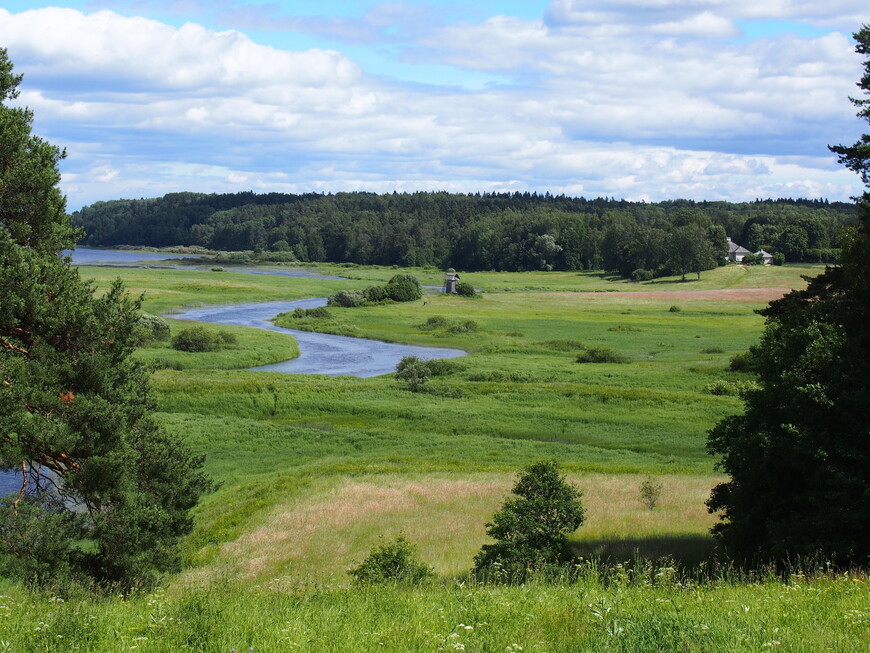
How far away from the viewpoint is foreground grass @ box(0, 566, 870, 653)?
21.7 feet

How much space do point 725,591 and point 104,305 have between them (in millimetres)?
14225

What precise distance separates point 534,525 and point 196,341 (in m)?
54.3

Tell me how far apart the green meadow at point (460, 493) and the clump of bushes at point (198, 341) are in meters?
1.40

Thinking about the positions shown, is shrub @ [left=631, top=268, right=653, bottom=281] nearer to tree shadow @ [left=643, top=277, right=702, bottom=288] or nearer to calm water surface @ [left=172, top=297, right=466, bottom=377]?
tree shadow @ [left=643, top=277, right=702, bottom=288]

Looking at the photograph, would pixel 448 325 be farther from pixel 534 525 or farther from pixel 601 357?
pixel 534 525

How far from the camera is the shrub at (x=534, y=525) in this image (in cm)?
1659

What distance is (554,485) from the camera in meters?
18.3

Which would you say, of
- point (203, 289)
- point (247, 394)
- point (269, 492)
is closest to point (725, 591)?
point (269, 492)

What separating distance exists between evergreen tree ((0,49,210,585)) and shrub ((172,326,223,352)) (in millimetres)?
48977

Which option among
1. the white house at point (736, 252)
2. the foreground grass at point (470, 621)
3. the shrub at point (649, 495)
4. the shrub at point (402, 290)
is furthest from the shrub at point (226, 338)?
the white house at point (736, 252)

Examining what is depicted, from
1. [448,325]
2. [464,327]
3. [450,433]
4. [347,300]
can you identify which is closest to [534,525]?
[450,433]

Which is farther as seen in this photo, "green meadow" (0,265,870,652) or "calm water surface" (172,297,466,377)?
"calm water surface" (172,297,466,377)

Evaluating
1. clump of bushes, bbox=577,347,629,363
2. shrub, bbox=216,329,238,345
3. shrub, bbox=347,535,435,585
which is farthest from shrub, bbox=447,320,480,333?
shrub, bbox=347,535,435,585

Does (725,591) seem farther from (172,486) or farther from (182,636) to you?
(172,486)
